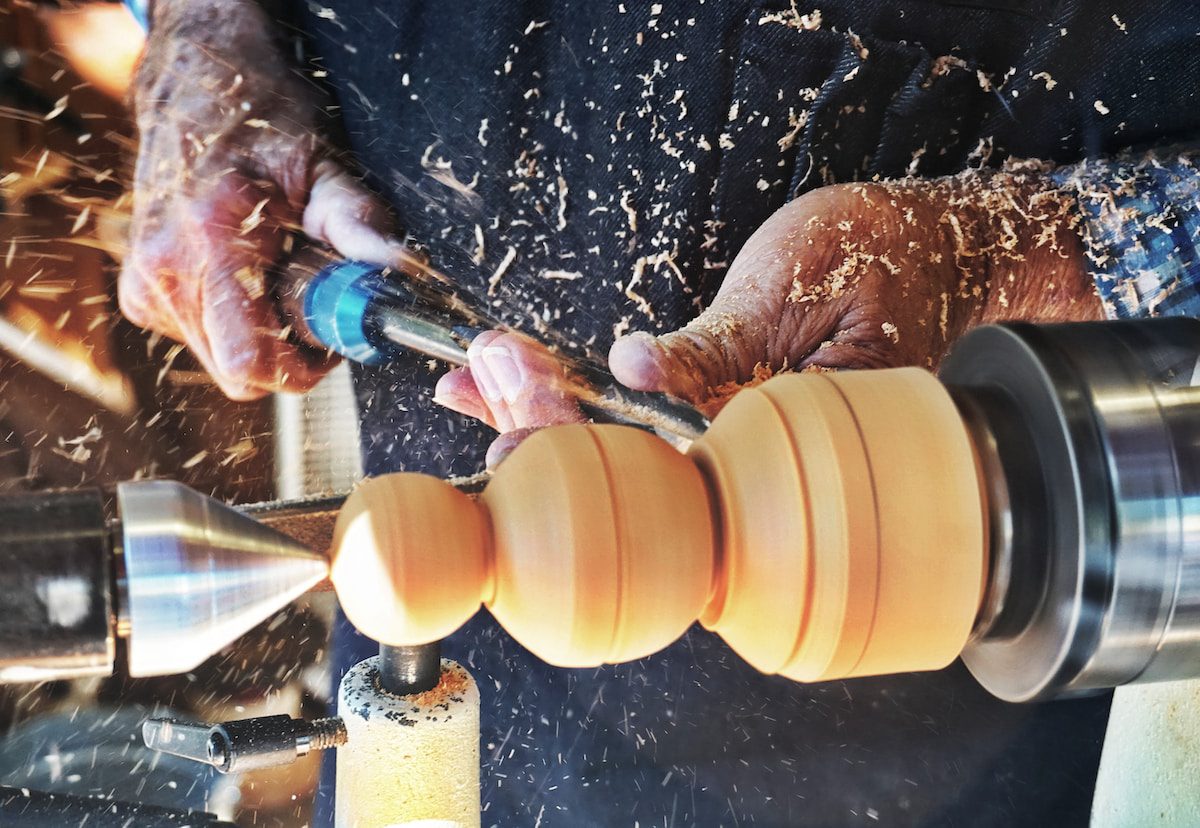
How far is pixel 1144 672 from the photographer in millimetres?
424

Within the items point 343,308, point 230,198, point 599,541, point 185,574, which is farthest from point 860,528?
point 230,198

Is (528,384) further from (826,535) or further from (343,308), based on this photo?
(826,535)

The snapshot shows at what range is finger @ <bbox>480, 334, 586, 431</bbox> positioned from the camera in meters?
0.78

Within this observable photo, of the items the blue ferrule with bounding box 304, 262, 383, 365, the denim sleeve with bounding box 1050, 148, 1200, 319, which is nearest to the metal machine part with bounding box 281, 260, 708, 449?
the blue ferrule with bounding box 304, 262, 383, 365

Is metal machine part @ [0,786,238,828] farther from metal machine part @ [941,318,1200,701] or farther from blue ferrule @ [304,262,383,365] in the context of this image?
metal machine part @ [941,318,1200,701]

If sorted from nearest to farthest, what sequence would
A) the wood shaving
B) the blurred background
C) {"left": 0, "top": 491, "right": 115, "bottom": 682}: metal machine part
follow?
{"left": 0, "top": 491, "right": 115, "bottom": 682}: metal machine part → the blurred background → the wood shaving

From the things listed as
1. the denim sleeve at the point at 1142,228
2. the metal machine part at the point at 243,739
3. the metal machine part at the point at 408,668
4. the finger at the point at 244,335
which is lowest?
the metal machine part at the point at 243,739

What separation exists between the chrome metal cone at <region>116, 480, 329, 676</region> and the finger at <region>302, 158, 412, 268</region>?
46 cm

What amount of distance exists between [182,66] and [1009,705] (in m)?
1.08

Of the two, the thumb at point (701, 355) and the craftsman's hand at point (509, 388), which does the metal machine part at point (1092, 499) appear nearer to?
the thumb at point (701, 355)

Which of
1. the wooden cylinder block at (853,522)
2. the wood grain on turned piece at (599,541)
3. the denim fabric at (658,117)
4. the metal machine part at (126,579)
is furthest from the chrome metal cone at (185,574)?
the denim fabric at (658,117)

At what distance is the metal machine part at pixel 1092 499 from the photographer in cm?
39

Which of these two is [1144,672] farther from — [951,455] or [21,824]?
[21,824]

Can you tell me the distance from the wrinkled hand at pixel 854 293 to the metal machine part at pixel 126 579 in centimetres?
39
